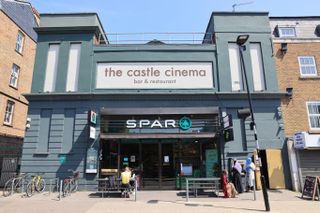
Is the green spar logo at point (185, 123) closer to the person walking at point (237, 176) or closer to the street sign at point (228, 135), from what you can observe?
the street sign at point (228, 135)

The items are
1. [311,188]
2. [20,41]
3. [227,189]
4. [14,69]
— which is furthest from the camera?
[20,41]

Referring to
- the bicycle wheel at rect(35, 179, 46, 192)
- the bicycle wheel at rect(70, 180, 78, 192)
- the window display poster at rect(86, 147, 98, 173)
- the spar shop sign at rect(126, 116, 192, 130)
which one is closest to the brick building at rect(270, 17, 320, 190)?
the spar shop sign at rect(126, 116, 192, 130)

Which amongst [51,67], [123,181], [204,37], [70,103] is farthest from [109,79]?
[204,37]

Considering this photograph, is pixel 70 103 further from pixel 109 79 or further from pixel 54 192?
pixel 54 192

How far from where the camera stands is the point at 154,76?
15398mm

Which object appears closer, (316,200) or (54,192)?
(316,200)

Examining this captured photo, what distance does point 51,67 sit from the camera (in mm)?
15547

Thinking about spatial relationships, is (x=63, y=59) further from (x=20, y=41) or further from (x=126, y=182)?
(x=20, y=41)

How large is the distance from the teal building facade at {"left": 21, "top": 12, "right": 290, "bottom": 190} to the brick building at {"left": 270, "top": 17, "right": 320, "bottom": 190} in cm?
67

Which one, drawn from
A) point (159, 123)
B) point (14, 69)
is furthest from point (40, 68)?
point (159, 123)

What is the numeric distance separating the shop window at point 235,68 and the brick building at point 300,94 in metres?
2.43

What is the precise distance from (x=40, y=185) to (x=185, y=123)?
27.1ft

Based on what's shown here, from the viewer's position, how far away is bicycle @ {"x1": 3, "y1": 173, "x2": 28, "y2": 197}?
12556 mm

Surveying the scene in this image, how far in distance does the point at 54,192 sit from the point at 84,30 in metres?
9.41
